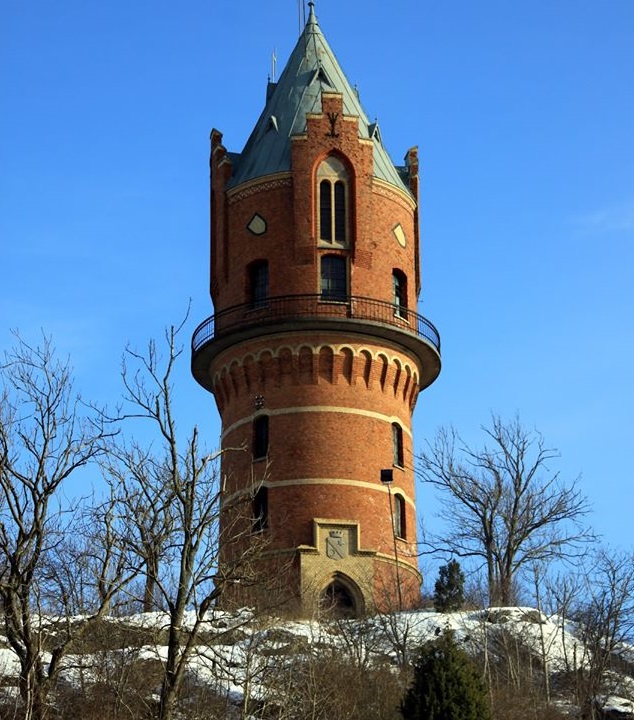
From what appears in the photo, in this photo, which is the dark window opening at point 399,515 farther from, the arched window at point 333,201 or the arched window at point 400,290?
the arched window at point 333,201

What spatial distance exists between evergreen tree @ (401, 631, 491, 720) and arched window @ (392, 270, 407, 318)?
19.3 m

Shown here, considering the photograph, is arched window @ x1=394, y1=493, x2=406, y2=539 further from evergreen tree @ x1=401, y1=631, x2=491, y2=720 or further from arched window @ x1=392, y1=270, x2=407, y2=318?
evergreen tree @ x1=401, y1=631, x2=491, y2=720

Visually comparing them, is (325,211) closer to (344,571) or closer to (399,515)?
(399,515)

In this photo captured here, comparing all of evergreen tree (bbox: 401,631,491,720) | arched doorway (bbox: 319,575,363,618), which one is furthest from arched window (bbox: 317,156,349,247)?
evergreen tree (bbox: 401,631,491,720)

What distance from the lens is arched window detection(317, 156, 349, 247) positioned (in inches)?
1655

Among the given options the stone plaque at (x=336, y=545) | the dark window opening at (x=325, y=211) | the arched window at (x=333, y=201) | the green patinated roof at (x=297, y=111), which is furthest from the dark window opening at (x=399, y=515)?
the green patinated roof at (x=297, y=111)

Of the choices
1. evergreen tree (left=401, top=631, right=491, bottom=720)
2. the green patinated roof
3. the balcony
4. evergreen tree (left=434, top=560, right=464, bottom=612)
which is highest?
the green patinated roof

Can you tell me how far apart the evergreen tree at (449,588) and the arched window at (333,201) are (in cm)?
1006

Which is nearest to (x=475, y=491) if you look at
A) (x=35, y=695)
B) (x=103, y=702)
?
(x=103, y=702)

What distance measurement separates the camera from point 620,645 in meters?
34.7

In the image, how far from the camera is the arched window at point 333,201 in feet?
138

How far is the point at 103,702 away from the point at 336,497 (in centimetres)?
1333

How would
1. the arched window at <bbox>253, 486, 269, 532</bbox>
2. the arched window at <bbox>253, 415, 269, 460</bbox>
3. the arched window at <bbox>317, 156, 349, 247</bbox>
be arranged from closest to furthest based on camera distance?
the arched window at <bbox>253, 486, 269, 532</bbox>
the arched window at <bbox>253, 415, 269, 460</bbox>
the arched window at <bbox>317, 156, 349, 247</bbox>

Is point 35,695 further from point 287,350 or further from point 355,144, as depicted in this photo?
point 355,144
